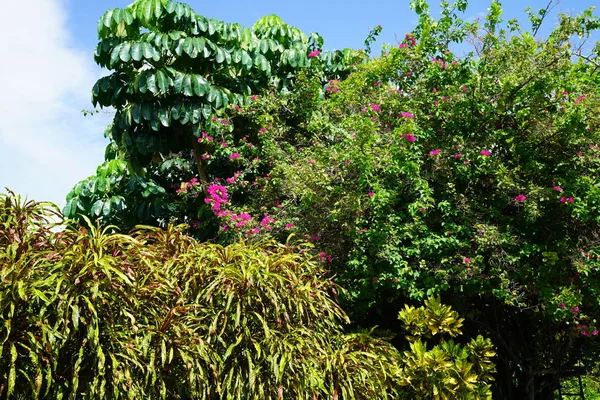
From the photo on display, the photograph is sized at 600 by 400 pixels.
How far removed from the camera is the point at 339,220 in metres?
6.61

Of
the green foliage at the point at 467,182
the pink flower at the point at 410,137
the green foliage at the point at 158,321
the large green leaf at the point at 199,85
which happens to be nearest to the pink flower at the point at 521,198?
the green foliage at the point at 467,182

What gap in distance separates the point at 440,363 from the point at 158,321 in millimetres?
2819

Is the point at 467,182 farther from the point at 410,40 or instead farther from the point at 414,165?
the point at 410,40

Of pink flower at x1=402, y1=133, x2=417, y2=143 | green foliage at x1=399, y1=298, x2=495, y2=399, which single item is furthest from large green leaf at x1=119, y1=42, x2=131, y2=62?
green foliage at x1=399, y1=298, x2=495, y2=399

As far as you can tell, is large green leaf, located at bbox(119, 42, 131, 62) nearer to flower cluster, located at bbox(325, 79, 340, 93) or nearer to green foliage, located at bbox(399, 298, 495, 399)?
flower cluster, located at bbox(325, 79, 340, 93)

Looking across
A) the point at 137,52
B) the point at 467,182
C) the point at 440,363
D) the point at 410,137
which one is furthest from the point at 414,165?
the point at 137,52

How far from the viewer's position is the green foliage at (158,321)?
4.05 m

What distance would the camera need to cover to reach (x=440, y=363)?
5.93m

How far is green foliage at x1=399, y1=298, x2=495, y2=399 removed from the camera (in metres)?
5.95

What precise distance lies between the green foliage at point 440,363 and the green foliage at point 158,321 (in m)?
0.49

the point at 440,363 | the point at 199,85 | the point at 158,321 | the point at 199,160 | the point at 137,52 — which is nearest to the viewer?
the point at 158,321

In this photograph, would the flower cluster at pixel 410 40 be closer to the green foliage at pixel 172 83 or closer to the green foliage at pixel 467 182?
the green foliage at pixel 467 182

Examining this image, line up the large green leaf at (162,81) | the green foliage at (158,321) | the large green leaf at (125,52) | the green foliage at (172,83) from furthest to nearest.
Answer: the green foliage at (172,83), the large green leaf at (162,81), the large green leaf at (125,52), the green foliage at (158,321)

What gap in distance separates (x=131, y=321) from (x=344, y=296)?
289 cm
